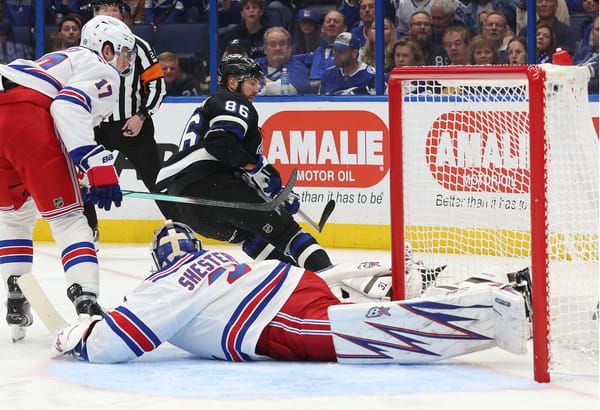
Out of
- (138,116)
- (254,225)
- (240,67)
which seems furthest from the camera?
(138,116)

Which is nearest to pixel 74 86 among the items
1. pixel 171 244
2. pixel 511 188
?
pixel 171 244

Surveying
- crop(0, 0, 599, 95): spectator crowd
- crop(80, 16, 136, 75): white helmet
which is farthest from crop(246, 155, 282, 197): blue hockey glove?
crop(0, 0, 599, 95): spectator crowd

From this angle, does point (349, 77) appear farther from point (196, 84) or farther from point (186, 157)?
point (186, 157)

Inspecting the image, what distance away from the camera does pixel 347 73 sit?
6.93 meters

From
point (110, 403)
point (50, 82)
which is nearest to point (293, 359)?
point (110, 403)

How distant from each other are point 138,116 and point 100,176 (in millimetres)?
1993

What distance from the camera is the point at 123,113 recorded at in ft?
20.0

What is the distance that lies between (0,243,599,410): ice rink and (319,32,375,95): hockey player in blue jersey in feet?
10.7

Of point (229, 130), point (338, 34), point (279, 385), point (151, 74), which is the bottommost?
point (279, 385)

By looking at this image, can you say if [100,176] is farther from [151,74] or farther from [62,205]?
[151,74]

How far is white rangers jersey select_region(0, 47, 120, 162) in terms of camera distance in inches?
154

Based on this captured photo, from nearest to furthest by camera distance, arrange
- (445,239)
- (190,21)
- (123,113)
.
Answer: (445,239)
(123,113)
(190,21)

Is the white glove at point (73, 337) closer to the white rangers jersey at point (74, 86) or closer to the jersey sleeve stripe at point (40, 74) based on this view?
the white rangers jersey at point (74, 86)

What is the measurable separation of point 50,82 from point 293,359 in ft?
3.98
